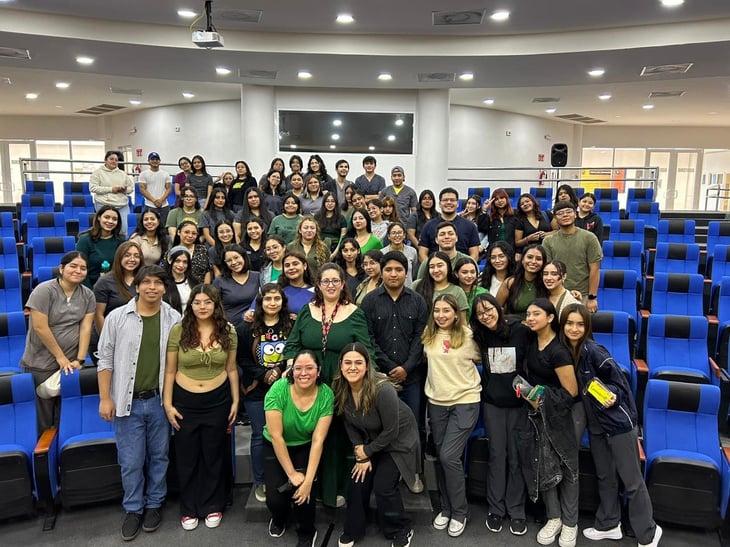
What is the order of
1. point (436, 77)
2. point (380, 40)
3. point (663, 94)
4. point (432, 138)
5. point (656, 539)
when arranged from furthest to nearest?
1. point (663, 94)
2. point (432, 138)
3. point (436, 77)
4. point (380, 40)
5. point (656, 539)

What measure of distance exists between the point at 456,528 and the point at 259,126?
805 cm

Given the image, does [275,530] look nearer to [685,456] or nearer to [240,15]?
[685,456]

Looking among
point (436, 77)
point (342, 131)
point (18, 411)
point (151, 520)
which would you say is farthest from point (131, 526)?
point (342, 131)

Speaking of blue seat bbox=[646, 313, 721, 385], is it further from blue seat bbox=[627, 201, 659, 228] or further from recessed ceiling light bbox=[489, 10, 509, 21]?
blue seat bbox=[627, 201, 659, 228]

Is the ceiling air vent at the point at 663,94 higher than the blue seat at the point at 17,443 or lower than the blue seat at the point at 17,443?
higher

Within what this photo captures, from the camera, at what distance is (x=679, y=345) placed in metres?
3.86

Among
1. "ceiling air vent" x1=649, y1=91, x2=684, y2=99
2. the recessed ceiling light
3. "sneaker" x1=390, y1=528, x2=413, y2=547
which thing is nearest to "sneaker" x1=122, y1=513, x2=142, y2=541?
"sneaker" x1=390, y1=528, x2=413, y2=547

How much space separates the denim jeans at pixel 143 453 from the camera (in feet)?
9.54

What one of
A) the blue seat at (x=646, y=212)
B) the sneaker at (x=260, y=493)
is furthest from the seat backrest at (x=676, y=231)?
the sneaker at (x=260, y=493)

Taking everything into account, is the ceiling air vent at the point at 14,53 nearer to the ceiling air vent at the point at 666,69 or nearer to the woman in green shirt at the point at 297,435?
the woman in green shirt at the point at 297,435

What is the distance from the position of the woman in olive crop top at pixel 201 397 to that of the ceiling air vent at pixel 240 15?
4.34m

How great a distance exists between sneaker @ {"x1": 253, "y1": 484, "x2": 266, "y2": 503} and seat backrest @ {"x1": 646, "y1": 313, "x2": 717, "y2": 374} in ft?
9.02

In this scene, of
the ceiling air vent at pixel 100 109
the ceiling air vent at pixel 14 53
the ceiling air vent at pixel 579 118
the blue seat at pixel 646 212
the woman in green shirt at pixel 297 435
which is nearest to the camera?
the woman in green shirt at pixel 297 435

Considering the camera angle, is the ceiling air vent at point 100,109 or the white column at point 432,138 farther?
the ceiling air vent at point 100,109
